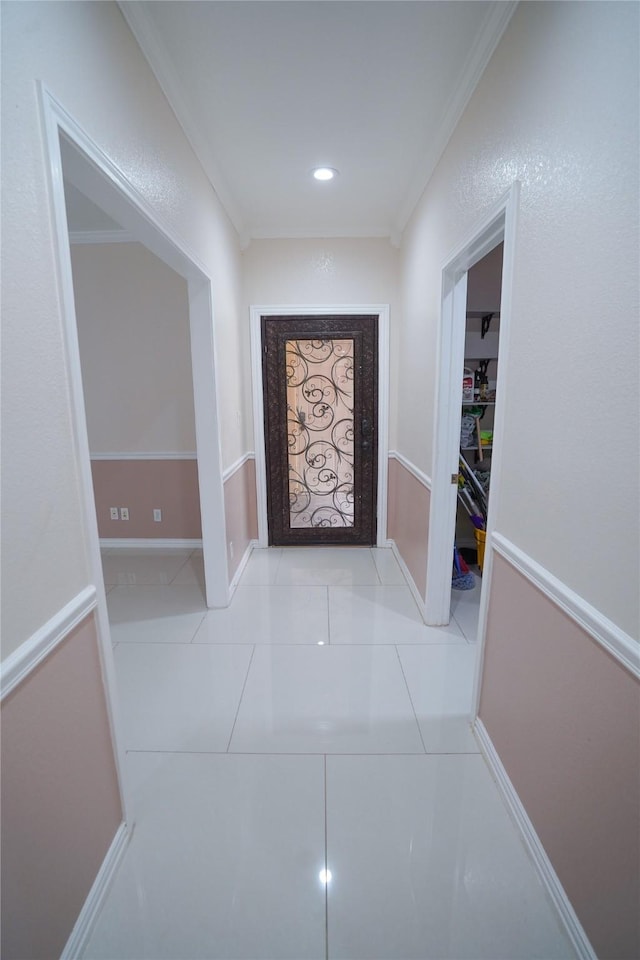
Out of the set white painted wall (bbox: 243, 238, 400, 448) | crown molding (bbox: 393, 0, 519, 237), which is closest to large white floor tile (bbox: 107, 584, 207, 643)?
white painted wall (bbox: 243, 238, 400, 448)

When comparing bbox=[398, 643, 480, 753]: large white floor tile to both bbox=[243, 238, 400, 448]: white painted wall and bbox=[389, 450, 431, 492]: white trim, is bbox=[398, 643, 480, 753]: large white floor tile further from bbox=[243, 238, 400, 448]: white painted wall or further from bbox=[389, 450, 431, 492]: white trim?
bbox=[243, 238, 400, 448]: white painted wall

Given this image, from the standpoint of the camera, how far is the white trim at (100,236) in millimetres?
3143

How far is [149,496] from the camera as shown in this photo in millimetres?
3613

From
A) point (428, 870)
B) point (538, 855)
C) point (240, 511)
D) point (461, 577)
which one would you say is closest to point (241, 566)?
point (240, 511)

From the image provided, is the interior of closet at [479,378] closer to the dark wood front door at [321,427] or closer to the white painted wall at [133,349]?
the dark wood front door at [321,427]

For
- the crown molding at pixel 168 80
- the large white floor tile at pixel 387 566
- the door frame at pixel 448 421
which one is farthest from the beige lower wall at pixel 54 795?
the large white floor tile at pixel 387 566

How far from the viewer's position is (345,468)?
362 centimetres

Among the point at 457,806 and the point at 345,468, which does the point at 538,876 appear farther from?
the point at 345,468

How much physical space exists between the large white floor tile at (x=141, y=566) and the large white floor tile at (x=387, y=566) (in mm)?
1645

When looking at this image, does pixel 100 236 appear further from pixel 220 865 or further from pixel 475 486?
pixel 220 865

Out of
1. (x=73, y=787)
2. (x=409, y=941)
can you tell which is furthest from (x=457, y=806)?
(x=73, y=787)

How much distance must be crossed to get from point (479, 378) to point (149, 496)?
302 centimetres

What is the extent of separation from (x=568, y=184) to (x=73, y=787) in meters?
2.02

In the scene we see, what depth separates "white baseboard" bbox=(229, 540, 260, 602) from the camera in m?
2.86
